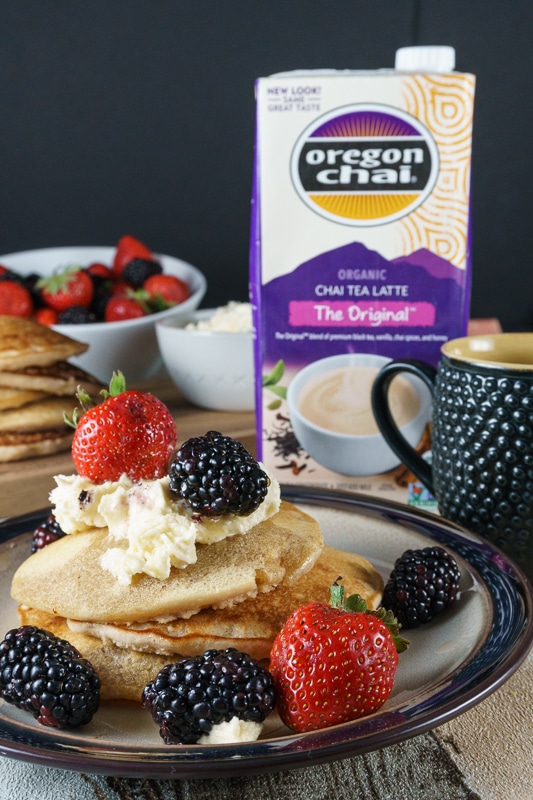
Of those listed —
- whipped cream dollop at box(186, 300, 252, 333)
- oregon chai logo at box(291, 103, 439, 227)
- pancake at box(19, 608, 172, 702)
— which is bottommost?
pancake at box(19, 608, 172, 702)

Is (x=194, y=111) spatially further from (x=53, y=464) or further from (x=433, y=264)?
(x=433, y=264)

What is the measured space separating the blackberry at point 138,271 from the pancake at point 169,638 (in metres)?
1.73

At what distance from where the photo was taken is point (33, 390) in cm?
172

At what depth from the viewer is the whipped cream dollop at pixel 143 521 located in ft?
2.77

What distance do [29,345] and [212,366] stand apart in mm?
389

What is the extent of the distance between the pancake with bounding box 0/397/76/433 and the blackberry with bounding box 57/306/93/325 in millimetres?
538

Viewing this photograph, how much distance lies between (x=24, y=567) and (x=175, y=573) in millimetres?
200

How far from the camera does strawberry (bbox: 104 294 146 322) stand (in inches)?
89.3

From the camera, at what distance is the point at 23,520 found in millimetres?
1118

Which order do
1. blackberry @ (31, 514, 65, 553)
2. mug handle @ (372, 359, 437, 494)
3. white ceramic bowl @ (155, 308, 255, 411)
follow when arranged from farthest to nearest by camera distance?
white ceramic bowl @ (155, 308, 255, 411), mug handle @ (372, 359, 437, 494), blackberry @ (31, 514, 65, 553)

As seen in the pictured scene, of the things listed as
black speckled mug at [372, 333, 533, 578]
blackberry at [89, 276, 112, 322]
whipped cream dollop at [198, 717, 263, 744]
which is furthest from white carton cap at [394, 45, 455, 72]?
blackberry at [89, 276, 112, 322]

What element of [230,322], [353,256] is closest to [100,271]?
[230,322]

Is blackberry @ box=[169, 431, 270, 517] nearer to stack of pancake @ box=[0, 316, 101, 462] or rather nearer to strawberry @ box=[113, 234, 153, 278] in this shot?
stack of pancake @ box=[0, 316, 101, 462]

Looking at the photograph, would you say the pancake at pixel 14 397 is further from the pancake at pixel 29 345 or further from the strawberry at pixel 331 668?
the strawberry at pixel 331 668
